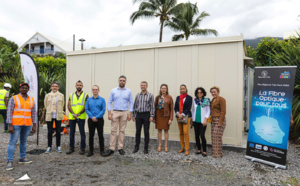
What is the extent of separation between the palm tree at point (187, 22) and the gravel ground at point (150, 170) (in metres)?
16.7

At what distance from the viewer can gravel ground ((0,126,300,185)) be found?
3285 mm

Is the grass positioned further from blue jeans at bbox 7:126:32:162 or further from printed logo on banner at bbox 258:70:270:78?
blue jeans at bbox 7:126:32:162

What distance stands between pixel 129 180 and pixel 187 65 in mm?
3516

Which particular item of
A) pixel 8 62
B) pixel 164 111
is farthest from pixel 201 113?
pixel 8 62

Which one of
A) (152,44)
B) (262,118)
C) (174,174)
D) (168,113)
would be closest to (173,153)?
(168,113)

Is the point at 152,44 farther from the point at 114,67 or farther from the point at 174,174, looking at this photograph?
the point at 174,174

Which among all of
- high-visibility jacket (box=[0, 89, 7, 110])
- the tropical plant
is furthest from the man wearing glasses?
the tropical plant

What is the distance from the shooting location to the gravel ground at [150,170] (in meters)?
3.29

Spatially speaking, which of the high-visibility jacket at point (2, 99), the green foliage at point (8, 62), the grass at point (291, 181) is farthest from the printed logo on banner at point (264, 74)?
the green foliage at point (8, 62)

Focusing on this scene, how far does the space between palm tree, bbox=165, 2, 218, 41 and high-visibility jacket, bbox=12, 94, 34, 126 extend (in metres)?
17.4

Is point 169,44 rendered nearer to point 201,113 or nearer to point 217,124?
point 201,113

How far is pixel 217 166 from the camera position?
4008 millimetres

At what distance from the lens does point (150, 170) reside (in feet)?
12.4

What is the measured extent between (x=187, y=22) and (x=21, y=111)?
19.6 m
